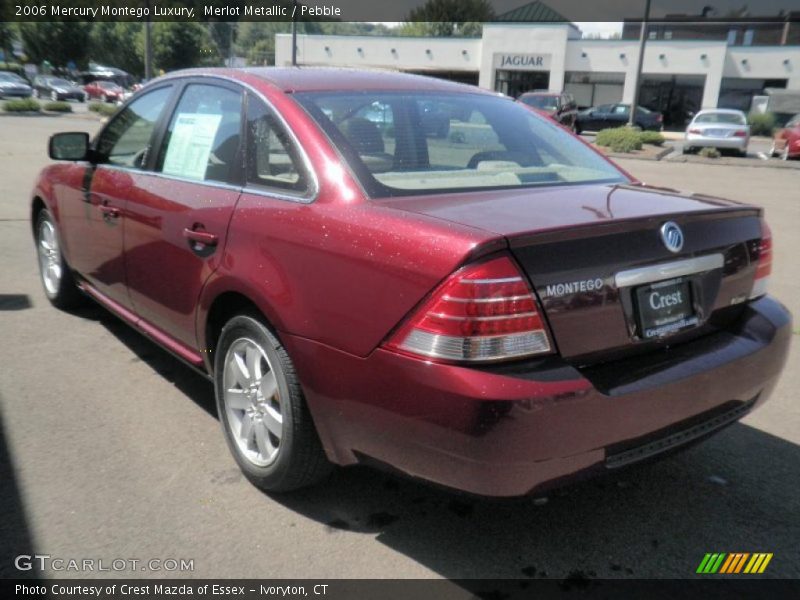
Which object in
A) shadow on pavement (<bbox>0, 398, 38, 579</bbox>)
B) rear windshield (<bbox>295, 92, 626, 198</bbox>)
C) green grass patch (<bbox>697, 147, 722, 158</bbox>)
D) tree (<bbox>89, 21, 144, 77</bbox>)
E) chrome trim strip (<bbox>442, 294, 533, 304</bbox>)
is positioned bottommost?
shadow on pavement (<bbox>0, 398, 38, 579</bbox>)

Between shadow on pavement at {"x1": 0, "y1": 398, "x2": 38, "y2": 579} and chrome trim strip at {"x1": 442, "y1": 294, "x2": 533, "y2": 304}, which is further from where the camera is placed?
shadow on pavement at {"x1": 0, "y1": 398, "x2": 38, "y2": 579}

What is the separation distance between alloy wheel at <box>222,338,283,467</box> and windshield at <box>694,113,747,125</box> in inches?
943

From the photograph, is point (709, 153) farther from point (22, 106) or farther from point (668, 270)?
point (22, 106)

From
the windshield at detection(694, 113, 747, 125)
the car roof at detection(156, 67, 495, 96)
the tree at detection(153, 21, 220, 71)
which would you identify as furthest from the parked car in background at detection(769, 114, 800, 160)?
the tree at detection(153, 21, 220, 71)

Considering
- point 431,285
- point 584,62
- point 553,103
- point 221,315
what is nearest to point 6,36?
point 584,62

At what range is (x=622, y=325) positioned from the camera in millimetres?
2389

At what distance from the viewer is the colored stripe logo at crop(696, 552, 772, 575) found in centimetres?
262

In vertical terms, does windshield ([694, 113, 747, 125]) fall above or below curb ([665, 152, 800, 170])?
above

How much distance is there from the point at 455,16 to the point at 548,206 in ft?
255

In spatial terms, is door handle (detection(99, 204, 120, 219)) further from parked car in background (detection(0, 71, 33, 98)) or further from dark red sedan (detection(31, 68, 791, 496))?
parked car in background (detection(0, 71, 33, 98))

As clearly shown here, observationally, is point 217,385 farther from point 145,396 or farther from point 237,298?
point 145,396

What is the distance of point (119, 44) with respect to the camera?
255 feet

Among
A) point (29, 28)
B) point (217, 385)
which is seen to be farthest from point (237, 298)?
point (29, 28)

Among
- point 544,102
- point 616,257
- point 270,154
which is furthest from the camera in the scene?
point 544,102
